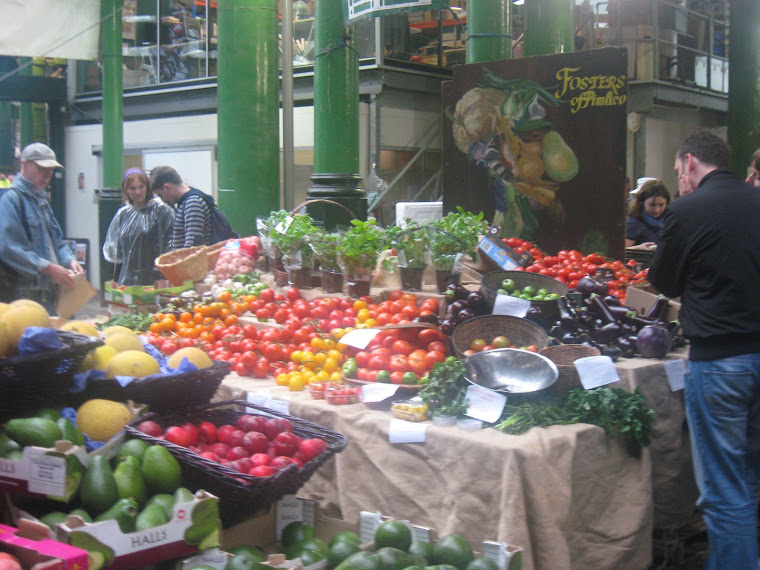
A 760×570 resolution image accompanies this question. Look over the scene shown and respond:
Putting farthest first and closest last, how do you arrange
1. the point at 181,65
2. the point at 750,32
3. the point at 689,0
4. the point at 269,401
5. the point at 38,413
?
the point at 689,0
the point at 181,65
the point at 750,32
the point at 269,401
the point at 38,413

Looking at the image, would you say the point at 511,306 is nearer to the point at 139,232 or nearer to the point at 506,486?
the point at 506,486

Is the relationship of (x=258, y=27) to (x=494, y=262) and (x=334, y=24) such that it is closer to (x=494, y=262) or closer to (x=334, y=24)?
(x=334, y=24)

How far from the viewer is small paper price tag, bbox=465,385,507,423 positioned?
11.9ft

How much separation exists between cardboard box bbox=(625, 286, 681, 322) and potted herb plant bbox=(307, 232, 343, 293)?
77.6 inches

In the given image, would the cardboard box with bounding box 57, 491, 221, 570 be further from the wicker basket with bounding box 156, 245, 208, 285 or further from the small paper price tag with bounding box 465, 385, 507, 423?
the wicker basket with bounding box 156, 245, 208, 285

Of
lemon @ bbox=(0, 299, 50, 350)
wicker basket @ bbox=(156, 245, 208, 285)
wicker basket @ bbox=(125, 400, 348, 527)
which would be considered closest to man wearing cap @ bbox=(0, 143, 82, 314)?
wicker basket @ bbox=(156, 245, 208, 285)

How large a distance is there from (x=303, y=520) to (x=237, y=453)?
1.25 ft

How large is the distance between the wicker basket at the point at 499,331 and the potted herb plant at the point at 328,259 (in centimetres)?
145

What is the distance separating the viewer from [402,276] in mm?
5422

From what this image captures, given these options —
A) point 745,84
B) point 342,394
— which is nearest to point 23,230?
point 342,394

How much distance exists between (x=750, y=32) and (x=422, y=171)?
18.3 feet

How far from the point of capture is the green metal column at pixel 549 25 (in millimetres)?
10633

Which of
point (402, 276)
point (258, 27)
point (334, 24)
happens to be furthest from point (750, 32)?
point (402, 276)

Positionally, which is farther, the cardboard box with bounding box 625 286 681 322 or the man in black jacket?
the cardboard box with bounding box 625 286 681 322
